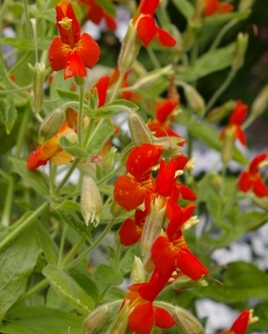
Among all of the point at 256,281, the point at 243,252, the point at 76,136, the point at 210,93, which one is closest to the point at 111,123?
the point at 76,136

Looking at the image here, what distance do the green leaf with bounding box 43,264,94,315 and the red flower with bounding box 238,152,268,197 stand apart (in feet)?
1.52

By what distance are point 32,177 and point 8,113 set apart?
113 mm

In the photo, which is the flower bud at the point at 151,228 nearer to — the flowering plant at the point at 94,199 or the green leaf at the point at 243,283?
the flowering plant at the point at 94,199

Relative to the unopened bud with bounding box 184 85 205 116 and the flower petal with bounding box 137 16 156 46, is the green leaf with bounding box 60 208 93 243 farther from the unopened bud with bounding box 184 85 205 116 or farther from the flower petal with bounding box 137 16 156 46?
the unopened bud with bounding box 184 85 205 116

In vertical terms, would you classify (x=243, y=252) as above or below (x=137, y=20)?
below

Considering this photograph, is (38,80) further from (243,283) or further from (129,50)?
(243,283)

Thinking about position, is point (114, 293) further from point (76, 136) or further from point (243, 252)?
point (243, 252)

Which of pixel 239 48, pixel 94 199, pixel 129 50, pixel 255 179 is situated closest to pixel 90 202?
pixel 94 199

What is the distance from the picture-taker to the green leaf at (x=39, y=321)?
961mm

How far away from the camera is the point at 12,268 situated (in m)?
0.98

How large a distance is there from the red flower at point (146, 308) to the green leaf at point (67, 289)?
0.06 m

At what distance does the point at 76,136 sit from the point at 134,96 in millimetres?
428

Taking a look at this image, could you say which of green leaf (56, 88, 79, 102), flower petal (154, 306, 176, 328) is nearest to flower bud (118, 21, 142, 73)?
green leaf (56, 88, 79, 102)

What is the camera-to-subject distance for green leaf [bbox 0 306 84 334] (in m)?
0.96
